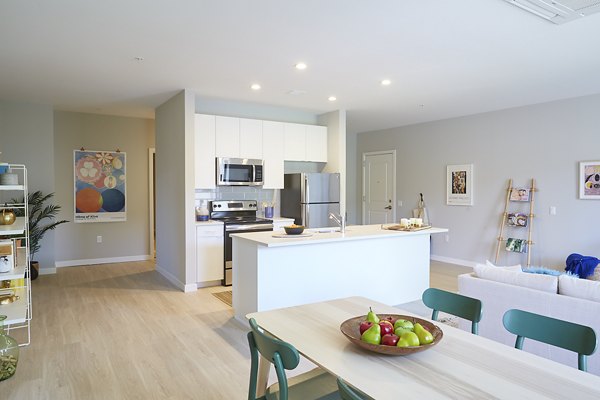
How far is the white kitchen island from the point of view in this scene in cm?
377

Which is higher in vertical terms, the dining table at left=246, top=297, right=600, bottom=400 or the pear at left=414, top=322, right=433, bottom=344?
the pear at left=414, top=322, right=433, bottom=344

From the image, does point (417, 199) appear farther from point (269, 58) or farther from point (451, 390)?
point (451, 390)

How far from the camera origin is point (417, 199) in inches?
315

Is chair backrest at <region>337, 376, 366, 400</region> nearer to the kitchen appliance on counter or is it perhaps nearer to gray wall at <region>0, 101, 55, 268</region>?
the kitchen appliance on counter

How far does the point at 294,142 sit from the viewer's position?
6500 mm

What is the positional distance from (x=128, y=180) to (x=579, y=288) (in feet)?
22.6

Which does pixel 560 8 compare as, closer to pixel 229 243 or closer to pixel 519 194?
pixel 519 194

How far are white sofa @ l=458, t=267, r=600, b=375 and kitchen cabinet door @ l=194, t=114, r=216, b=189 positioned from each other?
3.61m

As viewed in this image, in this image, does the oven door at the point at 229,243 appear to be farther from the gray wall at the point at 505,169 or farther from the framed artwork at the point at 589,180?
the framed artwork at the point at 589,180

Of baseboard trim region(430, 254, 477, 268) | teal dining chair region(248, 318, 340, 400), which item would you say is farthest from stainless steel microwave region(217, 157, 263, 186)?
teal dining chair region(248, 318, 340, 400)

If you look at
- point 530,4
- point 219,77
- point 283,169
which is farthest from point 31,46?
point 530,4

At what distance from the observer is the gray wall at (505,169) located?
18.5ft

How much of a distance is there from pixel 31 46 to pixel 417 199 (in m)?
6.58

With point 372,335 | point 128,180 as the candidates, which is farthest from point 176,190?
point 372,335
